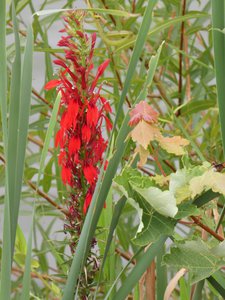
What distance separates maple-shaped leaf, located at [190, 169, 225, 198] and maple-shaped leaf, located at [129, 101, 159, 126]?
5cm

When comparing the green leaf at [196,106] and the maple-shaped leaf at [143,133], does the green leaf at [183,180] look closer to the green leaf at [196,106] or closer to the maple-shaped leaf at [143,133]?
the maple-shaped leaf at [143,133]

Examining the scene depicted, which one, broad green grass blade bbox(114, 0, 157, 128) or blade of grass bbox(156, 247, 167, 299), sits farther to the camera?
blade of grass bbox(156, 247, 167, 299)

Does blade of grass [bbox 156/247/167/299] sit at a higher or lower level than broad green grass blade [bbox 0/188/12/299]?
lower

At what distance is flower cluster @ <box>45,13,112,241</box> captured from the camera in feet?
1.76

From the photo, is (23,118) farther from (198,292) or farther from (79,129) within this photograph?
(198,292)

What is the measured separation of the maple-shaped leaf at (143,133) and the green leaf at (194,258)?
9cm

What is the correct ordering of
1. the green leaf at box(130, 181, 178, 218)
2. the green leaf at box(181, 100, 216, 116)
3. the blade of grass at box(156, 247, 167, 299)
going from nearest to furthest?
1. the green leaf at box(130, 181, 178, 218)
2. the blade of grass at box(156, 247, 167, 299)
3. the green leaf at box(181, 100, 216, 116)

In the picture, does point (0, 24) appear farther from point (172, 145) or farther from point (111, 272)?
point (111, 272)

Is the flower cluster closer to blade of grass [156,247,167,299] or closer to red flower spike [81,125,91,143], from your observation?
red flower spike [81,125,91,143]

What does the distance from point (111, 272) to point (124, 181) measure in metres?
0.20

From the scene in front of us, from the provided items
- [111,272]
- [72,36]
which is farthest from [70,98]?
[111,272]

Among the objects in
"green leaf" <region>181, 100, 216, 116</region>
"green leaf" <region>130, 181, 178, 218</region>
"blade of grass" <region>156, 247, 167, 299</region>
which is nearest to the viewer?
"green leaf" <region>130, 181, 178, 218</region>

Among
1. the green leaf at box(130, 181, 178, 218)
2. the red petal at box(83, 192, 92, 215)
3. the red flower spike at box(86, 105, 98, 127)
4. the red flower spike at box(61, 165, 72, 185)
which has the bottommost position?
the red petal at box(83, 192, 92, 215)

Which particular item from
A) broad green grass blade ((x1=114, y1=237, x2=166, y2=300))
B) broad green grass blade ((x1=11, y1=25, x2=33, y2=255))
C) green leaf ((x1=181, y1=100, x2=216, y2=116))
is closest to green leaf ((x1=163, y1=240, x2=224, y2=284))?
broad green grass blade ((x1=114, y1=237, x2=166, y2=300))
